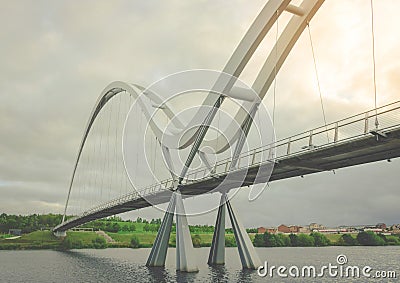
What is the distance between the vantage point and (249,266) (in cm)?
3241

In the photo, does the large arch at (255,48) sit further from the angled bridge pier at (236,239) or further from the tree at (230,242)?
the tree at (230,242)

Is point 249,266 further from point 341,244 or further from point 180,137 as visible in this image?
point 341,244

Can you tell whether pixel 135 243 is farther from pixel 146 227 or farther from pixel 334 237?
pixel 334 237

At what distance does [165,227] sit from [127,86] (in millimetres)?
21872

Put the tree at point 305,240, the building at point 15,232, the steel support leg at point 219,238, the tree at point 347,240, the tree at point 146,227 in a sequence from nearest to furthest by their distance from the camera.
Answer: the steel support leg at point 219,238, the tree at point 305,240, the building at point 15,232, the tree at point 347,240, the tree at point 146,227

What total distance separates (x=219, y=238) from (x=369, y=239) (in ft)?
278

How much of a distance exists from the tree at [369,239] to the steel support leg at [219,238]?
263 feet

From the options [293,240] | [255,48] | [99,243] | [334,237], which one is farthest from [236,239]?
[334,237]

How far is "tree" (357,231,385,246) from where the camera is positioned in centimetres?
10566

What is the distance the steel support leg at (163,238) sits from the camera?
33.8 m

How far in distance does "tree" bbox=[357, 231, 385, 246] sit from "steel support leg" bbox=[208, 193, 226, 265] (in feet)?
263

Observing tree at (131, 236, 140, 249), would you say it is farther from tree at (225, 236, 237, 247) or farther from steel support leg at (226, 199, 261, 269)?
steel support leg at (226, 199, 261, 269)

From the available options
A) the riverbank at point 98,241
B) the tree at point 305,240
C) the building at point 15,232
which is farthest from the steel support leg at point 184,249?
the building at point 15,232

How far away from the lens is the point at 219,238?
35594 mm
